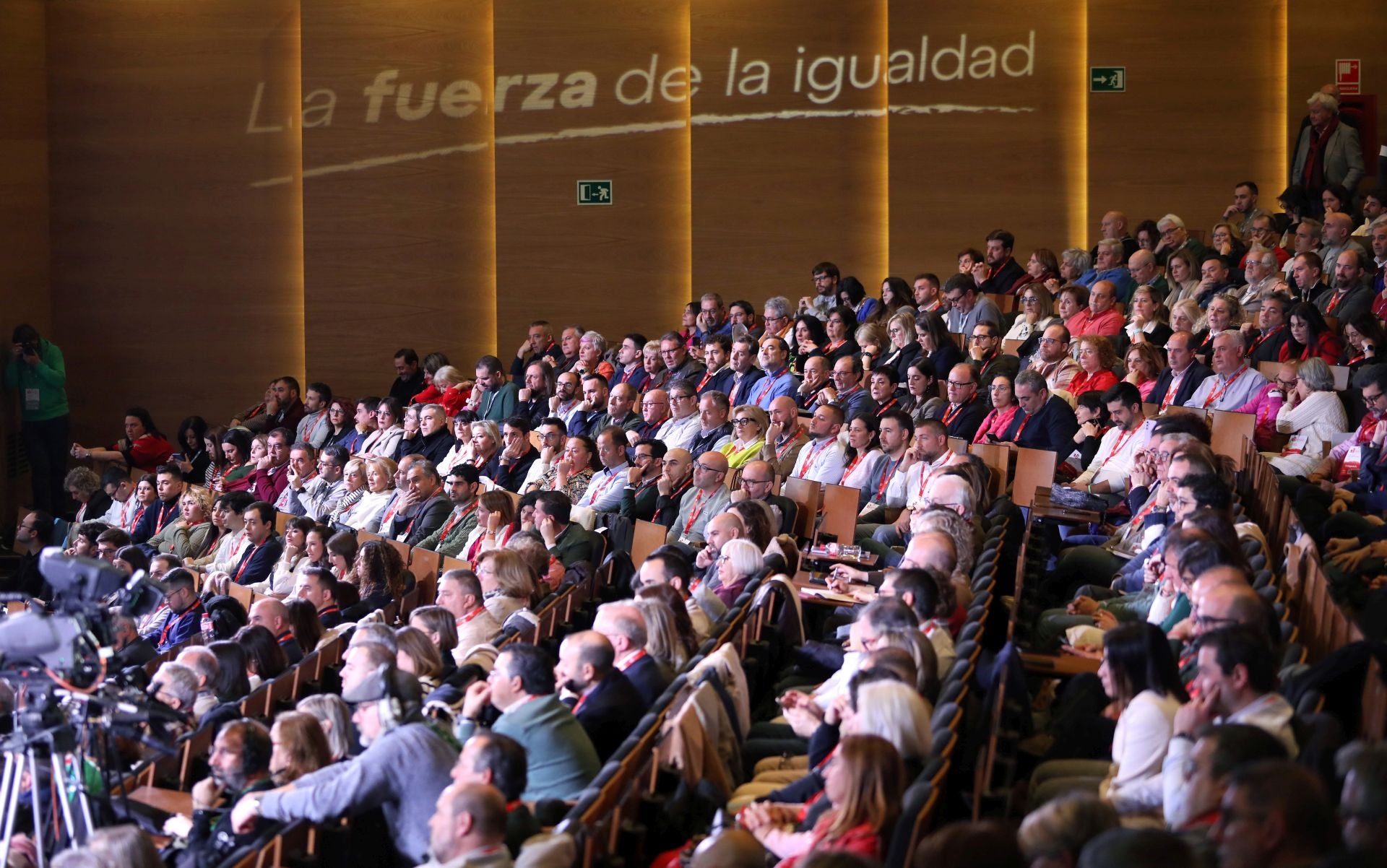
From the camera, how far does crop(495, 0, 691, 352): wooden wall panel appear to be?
974cm

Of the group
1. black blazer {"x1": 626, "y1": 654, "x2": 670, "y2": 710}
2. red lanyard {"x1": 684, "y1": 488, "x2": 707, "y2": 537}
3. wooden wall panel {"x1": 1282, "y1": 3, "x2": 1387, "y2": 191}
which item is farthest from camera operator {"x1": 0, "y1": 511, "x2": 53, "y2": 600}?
wooden wall panel {"x1": 1282, "y1": 3, "x2": 1387, "y2": 191}

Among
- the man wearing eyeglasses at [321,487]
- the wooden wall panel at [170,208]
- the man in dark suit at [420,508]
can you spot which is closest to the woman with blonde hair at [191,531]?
the man wearing eyeglasses at [321,487]

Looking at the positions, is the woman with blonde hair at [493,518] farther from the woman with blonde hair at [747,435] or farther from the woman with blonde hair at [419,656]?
the woman with blonde hair at [419,656]

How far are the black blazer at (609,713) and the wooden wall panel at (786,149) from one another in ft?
22.1

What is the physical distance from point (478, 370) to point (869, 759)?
18.8ft

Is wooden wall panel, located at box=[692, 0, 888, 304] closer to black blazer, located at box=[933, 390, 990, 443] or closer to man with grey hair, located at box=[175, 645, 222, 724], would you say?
black blazer, located at box=[933, 390, 990, 443]

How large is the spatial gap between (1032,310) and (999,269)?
1071 millimetres

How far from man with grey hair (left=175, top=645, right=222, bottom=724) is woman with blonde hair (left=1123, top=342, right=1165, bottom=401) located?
3.72 m

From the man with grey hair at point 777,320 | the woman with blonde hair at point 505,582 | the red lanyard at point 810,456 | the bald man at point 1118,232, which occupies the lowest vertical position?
the woman with blonde hair at point 505,582

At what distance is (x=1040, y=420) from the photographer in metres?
5.69

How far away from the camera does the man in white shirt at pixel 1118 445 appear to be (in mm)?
5152

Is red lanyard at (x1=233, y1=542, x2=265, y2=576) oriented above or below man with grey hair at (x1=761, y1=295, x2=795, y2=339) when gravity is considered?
below

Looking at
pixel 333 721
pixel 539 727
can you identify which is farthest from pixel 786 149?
pixel 539 727

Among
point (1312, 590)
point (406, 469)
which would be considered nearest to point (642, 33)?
point (406, 469)
